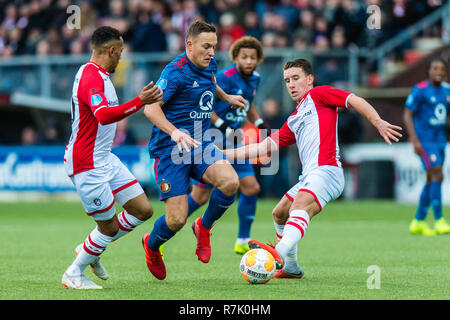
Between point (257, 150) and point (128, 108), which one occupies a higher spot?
point (128, 108)

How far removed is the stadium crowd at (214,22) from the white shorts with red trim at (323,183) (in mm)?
11898

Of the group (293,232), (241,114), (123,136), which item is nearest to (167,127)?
(293,232)

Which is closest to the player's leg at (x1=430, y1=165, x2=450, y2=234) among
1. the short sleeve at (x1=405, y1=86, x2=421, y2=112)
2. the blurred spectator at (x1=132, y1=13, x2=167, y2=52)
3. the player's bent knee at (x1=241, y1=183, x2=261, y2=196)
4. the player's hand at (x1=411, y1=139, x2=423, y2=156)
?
the player's hand at (x1=411, y1=139, x2=423, y2=156)

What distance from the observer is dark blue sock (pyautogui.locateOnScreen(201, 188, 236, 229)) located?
736 centimetres

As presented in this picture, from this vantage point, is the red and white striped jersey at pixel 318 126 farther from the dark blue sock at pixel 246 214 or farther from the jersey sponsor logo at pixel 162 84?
the dark blue sock at pixel 246 214

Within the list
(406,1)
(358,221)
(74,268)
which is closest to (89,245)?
(74,268)

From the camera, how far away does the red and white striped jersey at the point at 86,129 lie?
6.28m

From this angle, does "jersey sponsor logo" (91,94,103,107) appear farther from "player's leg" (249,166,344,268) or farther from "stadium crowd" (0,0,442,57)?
"stadium crowd" (0,0,442,57)

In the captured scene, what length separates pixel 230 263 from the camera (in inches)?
316

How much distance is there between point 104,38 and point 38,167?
13274 millimetres

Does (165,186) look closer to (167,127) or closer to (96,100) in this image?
(167,127)

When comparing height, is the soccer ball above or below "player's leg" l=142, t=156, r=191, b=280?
below

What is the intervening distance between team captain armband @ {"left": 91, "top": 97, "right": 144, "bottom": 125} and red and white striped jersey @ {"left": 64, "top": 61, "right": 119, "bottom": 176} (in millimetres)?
230

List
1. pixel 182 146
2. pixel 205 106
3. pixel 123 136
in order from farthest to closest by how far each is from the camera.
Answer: pixel 123 136 < pixel 205 106 < pixel 182 146
